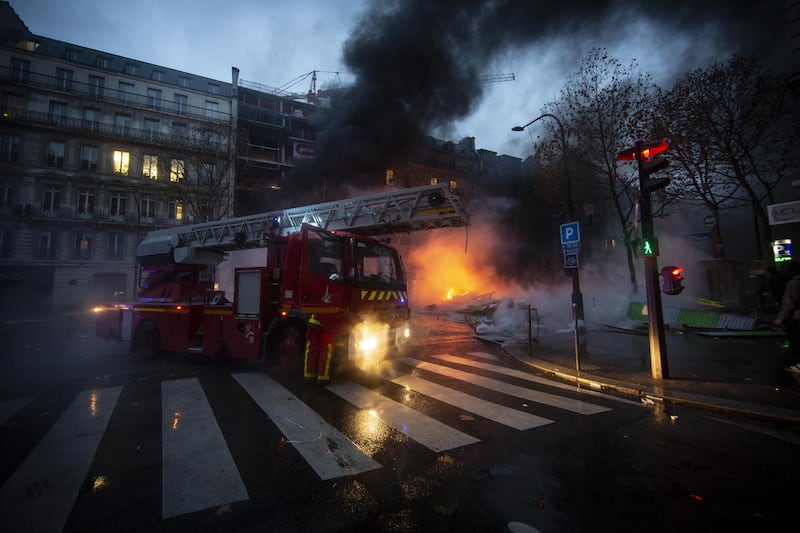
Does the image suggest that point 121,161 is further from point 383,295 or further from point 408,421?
point 408,421

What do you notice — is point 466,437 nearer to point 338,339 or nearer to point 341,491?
point 341,491

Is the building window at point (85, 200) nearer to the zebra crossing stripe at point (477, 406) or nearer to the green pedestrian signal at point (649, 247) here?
the zebra crossing stripe at point (477, 406)

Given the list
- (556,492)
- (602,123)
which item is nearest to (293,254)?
(556,492)

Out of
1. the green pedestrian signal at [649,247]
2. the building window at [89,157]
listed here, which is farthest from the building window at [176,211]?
the green pedestrian signal at [649,247]

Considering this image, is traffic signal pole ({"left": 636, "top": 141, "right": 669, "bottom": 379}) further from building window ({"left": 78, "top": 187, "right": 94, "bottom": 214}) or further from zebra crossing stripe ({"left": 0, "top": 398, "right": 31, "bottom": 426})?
building window ({"left": 78, "top": 187, "right": 94, "bottom": 214})

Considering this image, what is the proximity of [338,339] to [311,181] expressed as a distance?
16571 mm

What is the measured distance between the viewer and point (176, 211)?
1193 inches

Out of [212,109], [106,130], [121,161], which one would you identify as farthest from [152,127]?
[212,109]

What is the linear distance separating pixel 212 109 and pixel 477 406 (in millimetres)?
38143

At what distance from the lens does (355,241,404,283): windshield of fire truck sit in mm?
6871

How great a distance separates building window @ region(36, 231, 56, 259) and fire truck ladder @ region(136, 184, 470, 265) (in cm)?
2435

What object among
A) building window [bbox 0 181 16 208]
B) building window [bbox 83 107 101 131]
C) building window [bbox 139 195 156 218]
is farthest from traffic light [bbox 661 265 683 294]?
building window [bbox 83 107 101 131]

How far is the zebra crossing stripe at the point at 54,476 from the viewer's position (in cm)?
256

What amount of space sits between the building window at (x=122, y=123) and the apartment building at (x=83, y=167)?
71 mm
